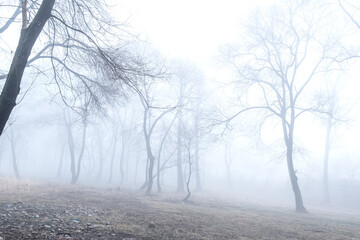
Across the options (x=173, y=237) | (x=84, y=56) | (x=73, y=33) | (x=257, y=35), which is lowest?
(x=173, y=237)

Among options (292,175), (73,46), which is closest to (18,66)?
(73,46)

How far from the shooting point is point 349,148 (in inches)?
2292

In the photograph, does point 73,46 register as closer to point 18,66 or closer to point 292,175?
point 18,66

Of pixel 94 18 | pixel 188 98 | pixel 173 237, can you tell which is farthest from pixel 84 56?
pixel 188 98

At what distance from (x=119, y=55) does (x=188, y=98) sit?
19.2 meters

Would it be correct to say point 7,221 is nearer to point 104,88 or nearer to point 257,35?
point 104,88

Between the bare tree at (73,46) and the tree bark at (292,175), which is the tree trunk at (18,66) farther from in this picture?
the tree bark at (292,175)

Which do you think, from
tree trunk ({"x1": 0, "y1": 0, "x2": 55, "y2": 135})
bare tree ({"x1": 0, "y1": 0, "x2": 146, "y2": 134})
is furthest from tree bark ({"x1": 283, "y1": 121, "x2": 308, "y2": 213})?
tree trunk ({"x1": 0, "y1": 0, "x2": 55, "y2": 135})

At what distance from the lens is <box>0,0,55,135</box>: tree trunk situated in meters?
5.57

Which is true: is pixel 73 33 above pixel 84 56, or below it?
above

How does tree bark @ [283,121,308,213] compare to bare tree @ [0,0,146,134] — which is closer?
bare tree @ [0,0,146,134]

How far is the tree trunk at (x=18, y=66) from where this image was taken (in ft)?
18.3

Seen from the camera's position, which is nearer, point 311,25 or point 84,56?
point 84,56

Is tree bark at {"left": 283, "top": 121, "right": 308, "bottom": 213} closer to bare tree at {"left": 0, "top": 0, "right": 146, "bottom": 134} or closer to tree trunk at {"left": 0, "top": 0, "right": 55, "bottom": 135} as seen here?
bare tree at {"left": 0, "top": 0, "right": 146, "bottom": 134}
